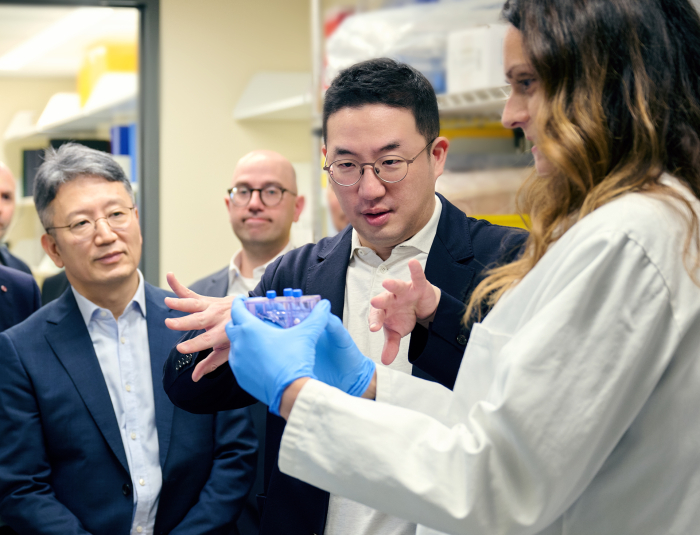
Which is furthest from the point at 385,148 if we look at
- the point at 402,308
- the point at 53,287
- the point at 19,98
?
the point at 19,98

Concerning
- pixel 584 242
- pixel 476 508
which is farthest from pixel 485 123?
pixel 476 508

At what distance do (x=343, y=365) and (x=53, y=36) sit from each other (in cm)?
345

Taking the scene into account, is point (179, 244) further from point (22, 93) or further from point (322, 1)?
point (322, 1)

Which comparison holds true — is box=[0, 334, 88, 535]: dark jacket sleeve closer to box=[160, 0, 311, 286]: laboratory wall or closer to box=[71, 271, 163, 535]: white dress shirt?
box=[71, 271, 163, 535]: white dress shirt

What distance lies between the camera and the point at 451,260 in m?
1.45

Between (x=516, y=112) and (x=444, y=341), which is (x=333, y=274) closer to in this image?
(x=444, y=341)

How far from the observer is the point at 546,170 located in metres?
→ 0.95

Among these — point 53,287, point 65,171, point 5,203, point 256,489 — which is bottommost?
point 256,489

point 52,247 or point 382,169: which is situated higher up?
point 382,169

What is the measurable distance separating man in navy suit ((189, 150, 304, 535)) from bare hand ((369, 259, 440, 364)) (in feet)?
4.91

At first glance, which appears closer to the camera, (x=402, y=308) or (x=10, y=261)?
(x=402, y=308)

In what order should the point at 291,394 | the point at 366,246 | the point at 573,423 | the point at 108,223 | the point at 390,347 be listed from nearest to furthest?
the point at 573,423 < the point at 291,394 < the point at 390,347 < the point at 366,246 < the point at 108,223

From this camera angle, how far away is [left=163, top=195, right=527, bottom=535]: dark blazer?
4.00 ft

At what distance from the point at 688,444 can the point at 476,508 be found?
0.90ft
